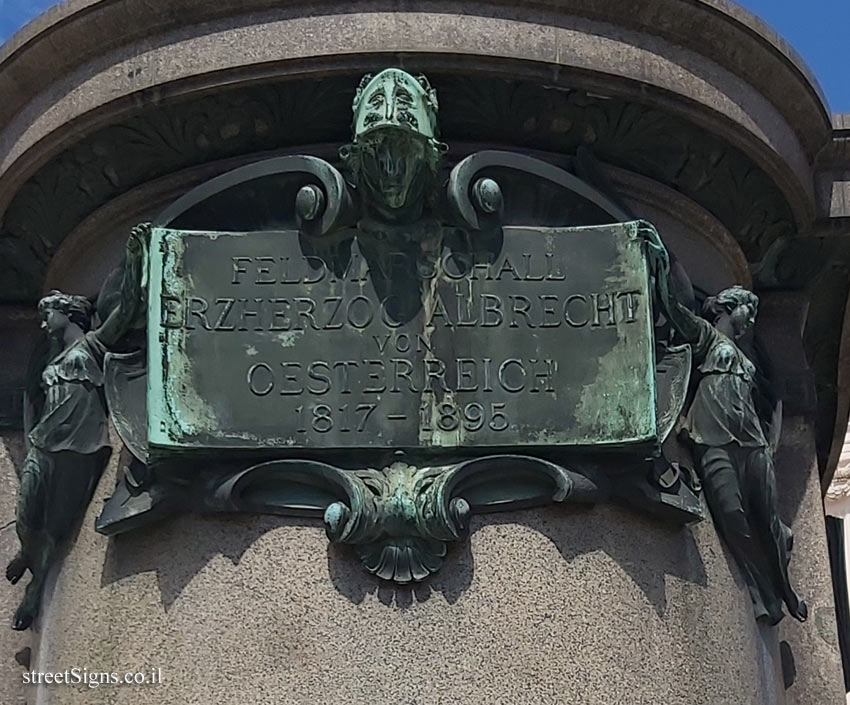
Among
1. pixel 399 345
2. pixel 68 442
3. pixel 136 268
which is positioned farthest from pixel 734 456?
pixel 68 442

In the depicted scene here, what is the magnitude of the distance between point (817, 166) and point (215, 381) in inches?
101

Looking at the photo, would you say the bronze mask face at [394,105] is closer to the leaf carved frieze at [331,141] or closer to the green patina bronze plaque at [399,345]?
the leaf carved frieze at [331,141]

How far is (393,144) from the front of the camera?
6.41m

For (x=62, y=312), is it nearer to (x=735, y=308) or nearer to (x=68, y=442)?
(x=68, y=442)

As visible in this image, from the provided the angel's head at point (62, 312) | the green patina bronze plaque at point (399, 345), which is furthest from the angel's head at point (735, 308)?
the angel's head at point (62, 312)

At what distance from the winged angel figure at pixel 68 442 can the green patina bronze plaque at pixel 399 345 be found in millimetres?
187

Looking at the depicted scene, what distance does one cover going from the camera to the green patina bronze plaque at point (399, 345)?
6.32 m

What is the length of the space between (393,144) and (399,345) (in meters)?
0.67

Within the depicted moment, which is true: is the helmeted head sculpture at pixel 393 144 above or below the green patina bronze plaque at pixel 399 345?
above

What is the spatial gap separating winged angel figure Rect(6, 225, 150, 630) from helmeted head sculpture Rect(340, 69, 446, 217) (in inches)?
31.2

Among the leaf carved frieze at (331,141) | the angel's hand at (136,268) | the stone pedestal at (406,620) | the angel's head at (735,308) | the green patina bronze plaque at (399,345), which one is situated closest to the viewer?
the stone pedestal at (406,620)

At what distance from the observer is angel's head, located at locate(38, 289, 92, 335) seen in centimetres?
684

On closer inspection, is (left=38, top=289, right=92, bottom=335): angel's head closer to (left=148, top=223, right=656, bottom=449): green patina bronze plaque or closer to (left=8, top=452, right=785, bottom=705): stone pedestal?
(left=148, top=223, right=656, bottom=449): green patina bronze plaque

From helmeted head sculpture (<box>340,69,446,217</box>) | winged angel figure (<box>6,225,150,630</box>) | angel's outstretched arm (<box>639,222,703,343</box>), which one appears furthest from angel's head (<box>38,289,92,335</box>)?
angel's outstretched arm (<box>639,222,703,343</box>)
